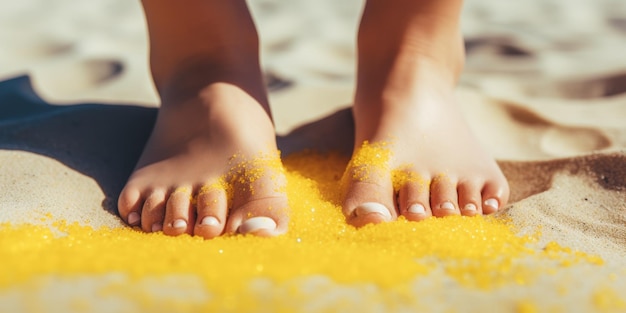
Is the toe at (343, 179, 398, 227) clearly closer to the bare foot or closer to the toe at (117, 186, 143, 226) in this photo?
the bare foot

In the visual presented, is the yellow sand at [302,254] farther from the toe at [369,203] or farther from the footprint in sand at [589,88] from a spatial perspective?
the footprint in sand at [589,88]

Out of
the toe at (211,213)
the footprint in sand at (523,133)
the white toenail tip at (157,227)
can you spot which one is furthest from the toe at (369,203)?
the footprint in sand at (523,133)

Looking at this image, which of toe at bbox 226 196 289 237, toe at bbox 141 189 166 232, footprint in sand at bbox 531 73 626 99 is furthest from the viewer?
footprint in sand at bbox 531 73 626 99

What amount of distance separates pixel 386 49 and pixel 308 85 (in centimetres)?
56

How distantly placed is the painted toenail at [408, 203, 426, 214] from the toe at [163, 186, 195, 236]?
41 cm

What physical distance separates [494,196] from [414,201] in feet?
0.57

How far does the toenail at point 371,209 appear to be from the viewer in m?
1.08

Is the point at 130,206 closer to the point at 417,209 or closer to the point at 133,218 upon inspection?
the point at 133,218

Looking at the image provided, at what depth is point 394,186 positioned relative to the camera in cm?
121

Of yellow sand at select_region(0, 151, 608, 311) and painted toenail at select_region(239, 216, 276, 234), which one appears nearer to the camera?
yellow sand at select_region(0, 151, 608, 311)

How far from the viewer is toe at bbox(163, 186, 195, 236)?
110 cm

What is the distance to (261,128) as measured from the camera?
4.28 ft

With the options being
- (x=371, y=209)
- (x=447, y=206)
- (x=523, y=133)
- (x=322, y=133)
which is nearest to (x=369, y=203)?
(x=371, y=209)

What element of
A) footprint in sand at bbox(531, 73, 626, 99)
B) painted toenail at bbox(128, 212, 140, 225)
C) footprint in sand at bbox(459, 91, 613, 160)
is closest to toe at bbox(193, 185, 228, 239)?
painted toenail at bbox(128, 212, 140, 225)
